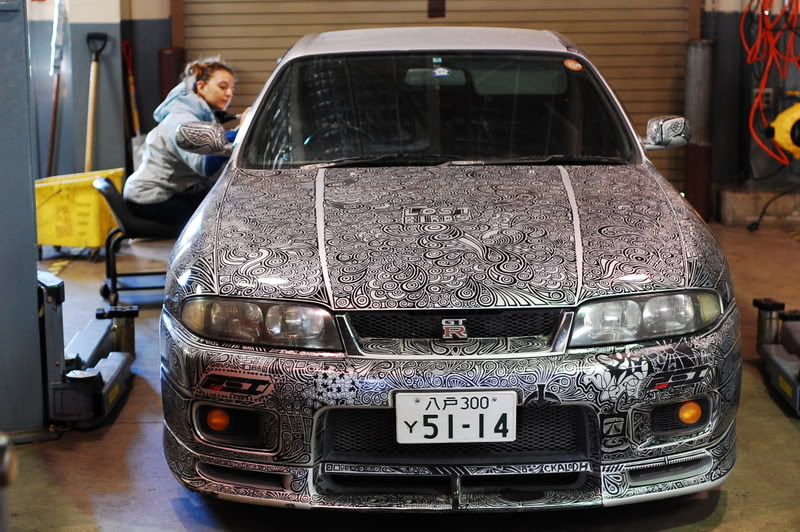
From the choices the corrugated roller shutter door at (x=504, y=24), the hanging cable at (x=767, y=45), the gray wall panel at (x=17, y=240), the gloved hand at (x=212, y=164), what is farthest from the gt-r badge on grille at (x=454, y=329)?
the corrugated roller shutter door at (x=504, y=24)

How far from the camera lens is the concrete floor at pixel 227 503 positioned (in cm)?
331

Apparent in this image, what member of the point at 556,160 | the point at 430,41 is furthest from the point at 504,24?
the point at 556,160

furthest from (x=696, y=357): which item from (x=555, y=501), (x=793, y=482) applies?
(x=793, y=482)

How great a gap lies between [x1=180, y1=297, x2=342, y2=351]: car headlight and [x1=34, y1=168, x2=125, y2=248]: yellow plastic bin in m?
4.93

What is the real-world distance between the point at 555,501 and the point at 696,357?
0.55 metres

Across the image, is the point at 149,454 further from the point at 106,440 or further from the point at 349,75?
the point at 349,75

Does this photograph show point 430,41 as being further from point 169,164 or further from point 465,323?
point 169,164

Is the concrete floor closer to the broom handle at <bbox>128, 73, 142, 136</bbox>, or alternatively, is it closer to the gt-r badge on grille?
the gt-r badge on grille

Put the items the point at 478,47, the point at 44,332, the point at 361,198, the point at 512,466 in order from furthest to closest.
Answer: the point at 478,47 → the point at 44,332 → the point at 361,198 → the point at 512,466

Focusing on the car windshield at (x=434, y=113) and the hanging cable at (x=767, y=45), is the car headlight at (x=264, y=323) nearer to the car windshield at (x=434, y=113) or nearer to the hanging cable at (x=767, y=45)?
the car windshield at (x=434, y=113)

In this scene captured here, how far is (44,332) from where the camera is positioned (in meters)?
4.03

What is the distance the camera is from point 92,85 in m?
9.05

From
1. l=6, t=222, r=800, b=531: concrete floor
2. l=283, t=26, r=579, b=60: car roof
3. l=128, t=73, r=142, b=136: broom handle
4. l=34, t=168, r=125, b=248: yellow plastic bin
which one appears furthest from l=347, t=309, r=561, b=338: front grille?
l=128, t=73, r=142, b=136: broom handle

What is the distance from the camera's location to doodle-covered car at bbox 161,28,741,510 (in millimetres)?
2861
